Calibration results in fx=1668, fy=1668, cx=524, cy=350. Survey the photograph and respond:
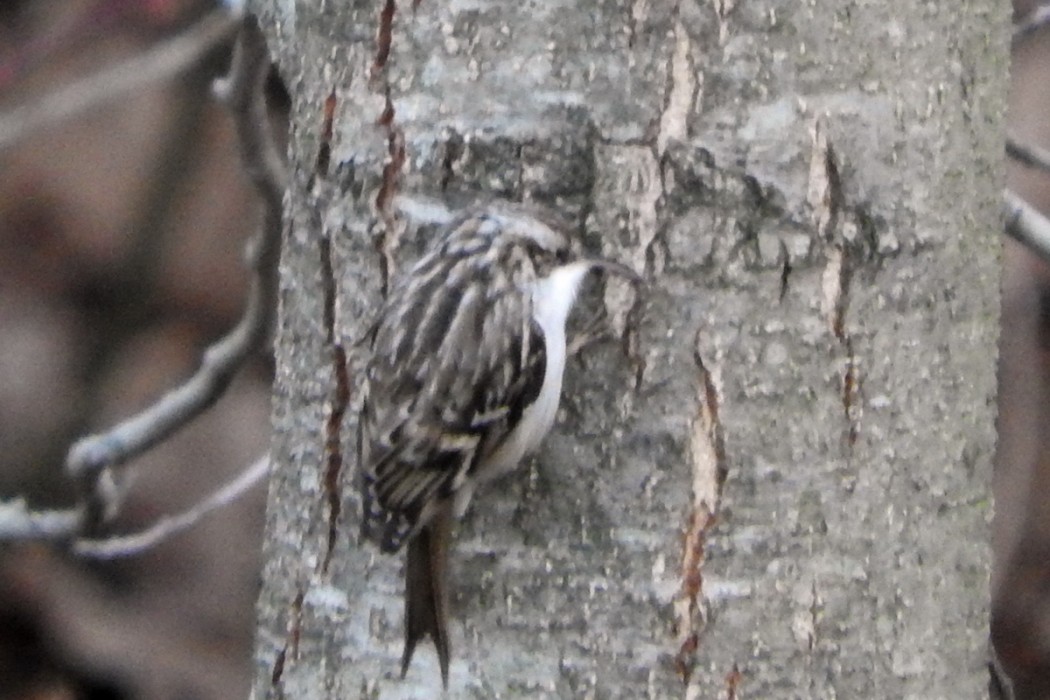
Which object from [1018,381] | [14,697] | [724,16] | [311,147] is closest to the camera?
[724,16]

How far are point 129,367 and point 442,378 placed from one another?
2818 millimetres

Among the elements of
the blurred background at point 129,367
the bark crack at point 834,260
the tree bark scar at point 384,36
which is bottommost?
the blurred background at point 129,367

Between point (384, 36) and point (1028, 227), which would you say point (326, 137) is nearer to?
point (384, 36)

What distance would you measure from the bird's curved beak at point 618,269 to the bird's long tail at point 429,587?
23cm

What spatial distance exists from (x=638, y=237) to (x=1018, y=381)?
2.09 meters

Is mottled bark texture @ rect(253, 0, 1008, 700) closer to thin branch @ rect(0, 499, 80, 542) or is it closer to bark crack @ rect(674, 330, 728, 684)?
bark crack @ rect(674, 330, 728, 684)

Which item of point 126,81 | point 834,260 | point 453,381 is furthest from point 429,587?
point 126,81

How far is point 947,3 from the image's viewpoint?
133cm

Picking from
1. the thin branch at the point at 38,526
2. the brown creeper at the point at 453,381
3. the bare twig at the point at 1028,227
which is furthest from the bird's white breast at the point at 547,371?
the thin branch at the point at 38,526

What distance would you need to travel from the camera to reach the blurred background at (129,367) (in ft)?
12.7

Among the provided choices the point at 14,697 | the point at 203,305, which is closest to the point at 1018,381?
the point at 203,305

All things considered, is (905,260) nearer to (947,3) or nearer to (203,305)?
(947,3)

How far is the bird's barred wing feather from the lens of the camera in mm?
1312

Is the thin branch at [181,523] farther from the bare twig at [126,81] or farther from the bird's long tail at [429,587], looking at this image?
the bird's long tail at [429,587]
